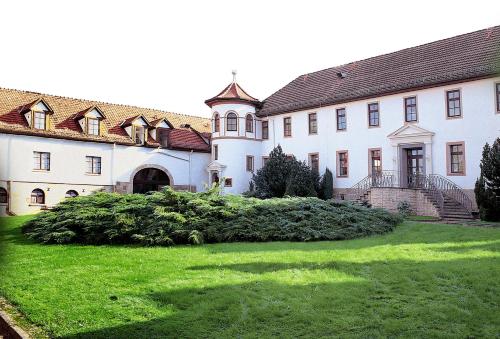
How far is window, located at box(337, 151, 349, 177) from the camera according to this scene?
30.3 metres

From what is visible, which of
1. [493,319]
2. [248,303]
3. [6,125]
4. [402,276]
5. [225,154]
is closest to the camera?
[493,319]

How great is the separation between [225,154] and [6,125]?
14911mm

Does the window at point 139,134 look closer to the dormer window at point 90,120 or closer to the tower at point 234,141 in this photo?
the dormer window at point 90,120

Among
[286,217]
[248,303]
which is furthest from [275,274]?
[286,217]

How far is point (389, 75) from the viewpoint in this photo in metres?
29.5

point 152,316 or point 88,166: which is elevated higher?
point 88,166

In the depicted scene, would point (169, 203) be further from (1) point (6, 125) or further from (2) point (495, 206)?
(1) point (6, 125)

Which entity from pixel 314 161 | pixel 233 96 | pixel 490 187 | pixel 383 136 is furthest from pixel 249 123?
pixel 490 187

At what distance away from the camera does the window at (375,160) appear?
28.5 metres

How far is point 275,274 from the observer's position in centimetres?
875

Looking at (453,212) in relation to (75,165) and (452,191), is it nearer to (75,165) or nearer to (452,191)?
(452,191)

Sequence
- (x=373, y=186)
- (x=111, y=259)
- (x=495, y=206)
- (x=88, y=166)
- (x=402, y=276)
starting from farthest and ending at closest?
(x=88, y=166)
(x=373, y=186)
(x=495, y=206)
(x=111, y=259)
(x=402, y=276)

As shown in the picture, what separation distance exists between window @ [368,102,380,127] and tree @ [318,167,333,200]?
14.1ft

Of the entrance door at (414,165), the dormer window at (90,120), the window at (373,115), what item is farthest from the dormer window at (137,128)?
the entrance door at (414,165)
